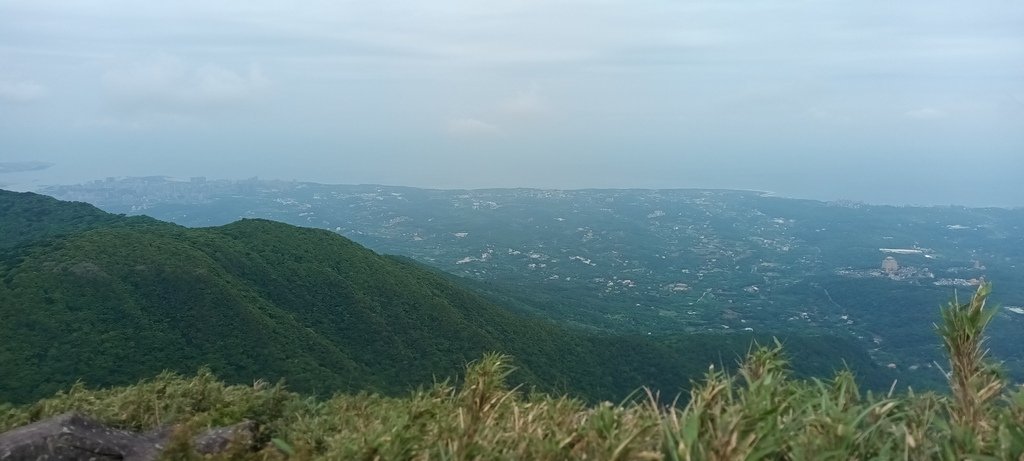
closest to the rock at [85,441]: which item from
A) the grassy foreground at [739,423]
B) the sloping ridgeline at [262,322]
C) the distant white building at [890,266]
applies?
the grassy foreground at [739,423]

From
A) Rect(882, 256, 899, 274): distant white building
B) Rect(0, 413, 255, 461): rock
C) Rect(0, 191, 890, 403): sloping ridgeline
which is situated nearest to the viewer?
Rect(0, 413, 255, 461): rock

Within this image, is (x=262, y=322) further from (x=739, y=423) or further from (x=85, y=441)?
(x=739, y=423)

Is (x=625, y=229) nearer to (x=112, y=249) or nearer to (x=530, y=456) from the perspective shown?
(x=112, y=249)

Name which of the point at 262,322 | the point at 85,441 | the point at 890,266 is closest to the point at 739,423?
the point at 85,441

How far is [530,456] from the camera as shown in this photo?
309 centimetres

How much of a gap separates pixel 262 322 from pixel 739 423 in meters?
27.4

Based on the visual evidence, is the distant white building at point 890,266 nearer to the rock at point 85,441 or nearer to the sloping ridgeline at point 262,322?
the sloping ridgeline at point 262,322

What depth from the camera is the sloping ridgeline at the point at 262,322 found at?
23.3m

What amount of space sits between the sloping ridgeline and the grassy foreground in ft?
55.2

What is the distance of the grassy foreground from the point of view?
2.83 metres

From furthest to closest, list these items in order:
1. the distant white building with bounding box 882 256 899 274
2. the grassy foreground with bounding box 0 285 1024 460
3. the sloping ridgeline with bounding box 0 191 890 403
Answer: the distant white building with bounding box 882 256 899 274 → the sloping ridgeline with bounding box 0 191 890 403 → the grassy foreground with bounding box 0 285 1024 460

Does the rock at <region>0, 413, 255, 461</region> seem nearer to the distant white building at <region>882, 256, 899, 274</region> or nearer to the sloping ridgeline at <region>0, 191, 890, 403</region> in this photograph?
the sloping ridgeline at <region>0, 191, 890, 403</region>

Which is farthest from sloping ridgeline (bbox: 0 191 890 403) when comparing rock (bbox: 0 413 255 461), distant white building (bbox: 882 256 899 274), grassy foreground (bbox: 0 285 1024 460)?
distant white building (bbox: 882 256 899 274)

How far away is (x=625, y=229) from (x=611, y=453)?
10552cm
